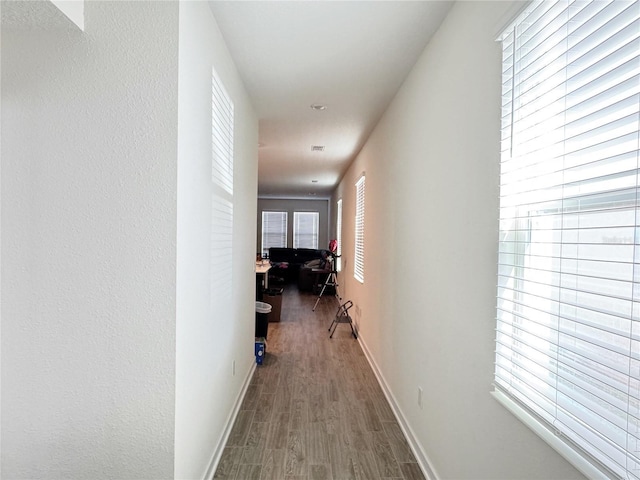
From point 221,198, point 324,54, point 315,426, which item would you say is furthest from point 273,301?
point 324,54

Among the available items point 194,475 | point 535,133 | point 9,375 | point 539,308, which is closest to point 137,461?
point 194,475

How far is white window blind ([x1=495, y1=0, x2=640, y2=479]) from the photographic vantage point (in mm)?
798

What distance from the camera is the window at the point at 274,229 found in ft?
36.9

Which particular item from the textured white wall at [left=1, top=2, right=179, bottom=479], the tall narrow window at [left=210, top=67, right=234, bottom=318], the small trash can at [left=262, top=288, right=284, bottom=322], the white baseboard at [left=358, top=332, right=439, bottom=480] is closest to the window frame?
the small trash can at [left=262, top=288, right=284, bottom=322]

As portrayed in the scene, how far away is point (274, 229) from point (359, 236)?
22.7 feet

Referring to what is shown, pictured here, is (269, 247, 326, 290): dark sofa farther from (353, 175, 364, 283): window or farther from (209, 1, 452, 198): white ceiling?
(209, 1, 452, 198): white ceiling

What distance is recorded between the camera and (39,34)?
136cm

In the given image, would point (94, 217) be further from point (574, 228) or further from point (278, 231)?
point (278, 231)

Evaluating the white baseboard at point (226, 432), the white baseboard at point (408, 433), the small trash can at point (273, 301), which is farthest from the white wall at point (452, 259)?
the small trash can at point (273, 301)

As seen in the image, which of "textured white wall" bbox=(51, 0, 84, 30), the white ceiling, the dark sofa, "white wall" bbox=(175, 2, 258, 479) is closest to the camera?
"textured white wall" bbox=(51, 0, 84, 30)

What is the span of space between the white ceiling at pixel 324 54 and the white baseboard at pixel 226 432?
2533mm

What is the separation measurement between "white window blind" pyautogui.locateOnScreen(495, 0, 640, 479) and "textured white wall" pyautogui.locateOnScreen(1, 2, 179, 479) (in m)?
1.31

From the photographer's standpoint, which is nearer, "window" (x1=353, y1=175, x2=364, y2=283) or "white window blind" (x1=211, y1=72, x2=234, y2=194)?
"white window blind" (x1=211, y1=72, x2=234, y2=194)

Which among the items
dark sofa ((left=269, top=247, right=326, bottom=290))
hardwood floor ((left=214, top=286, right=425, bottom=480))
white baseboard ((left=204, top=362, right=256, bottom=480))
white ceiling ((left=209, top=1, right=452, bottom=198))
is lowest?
hardwood floor ((left=214, top=286, right=425, bottom=480))
